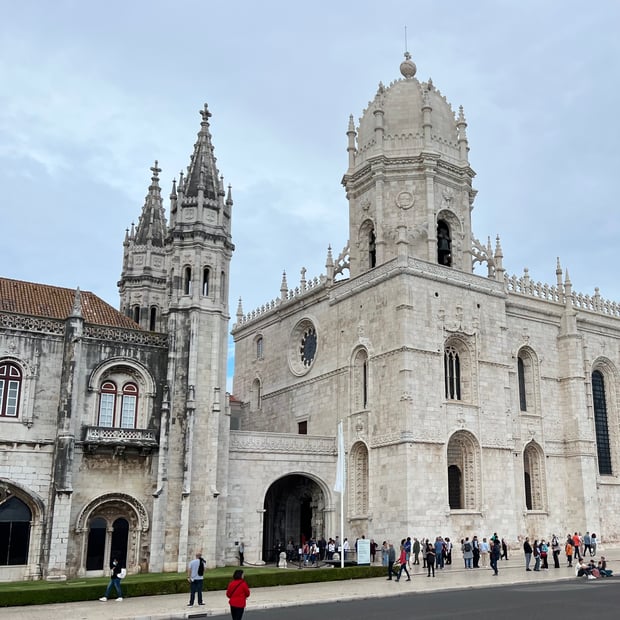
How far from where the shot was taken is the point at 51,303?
117ft

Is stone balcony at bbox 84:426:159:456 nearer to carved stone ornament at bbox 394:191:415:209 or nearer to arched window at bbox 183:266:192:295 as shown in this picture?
arched window at bbox 183:266:192:295

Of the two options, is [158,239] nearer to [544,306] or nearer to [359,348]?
[359,348]

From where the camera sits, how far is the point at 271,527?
1702 inches

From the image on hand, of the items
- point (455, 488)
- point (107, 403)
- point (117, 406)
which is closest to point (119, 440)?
point (117, 406)

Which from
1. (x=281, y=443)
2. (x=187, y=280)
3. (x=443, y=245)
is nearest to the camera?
(x=187, y=280)

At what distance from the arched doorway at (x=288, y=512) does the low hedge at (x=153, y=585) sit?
1157 centimetres

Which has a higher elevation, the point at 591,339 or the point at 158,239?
the point at 158,239

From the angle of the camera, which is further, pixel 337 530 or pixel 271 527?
pixel 271 527

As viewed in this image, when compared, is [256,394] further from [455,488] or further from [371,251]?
[455,488]

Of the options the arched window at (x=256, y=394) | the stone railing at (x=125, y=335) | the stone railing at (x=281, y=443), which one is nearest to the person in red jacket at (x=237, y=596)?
the stone railing at (x=125, y=335)

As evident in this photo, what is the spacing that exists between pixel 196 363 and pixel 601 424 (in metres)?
27.1

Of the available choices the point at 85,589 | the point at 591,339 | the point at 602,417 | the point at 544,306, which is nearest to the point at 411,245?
the point at 544,306

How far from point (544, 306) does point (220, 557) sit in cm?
2475

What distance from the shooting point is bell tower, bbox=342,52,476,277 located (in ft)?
139
